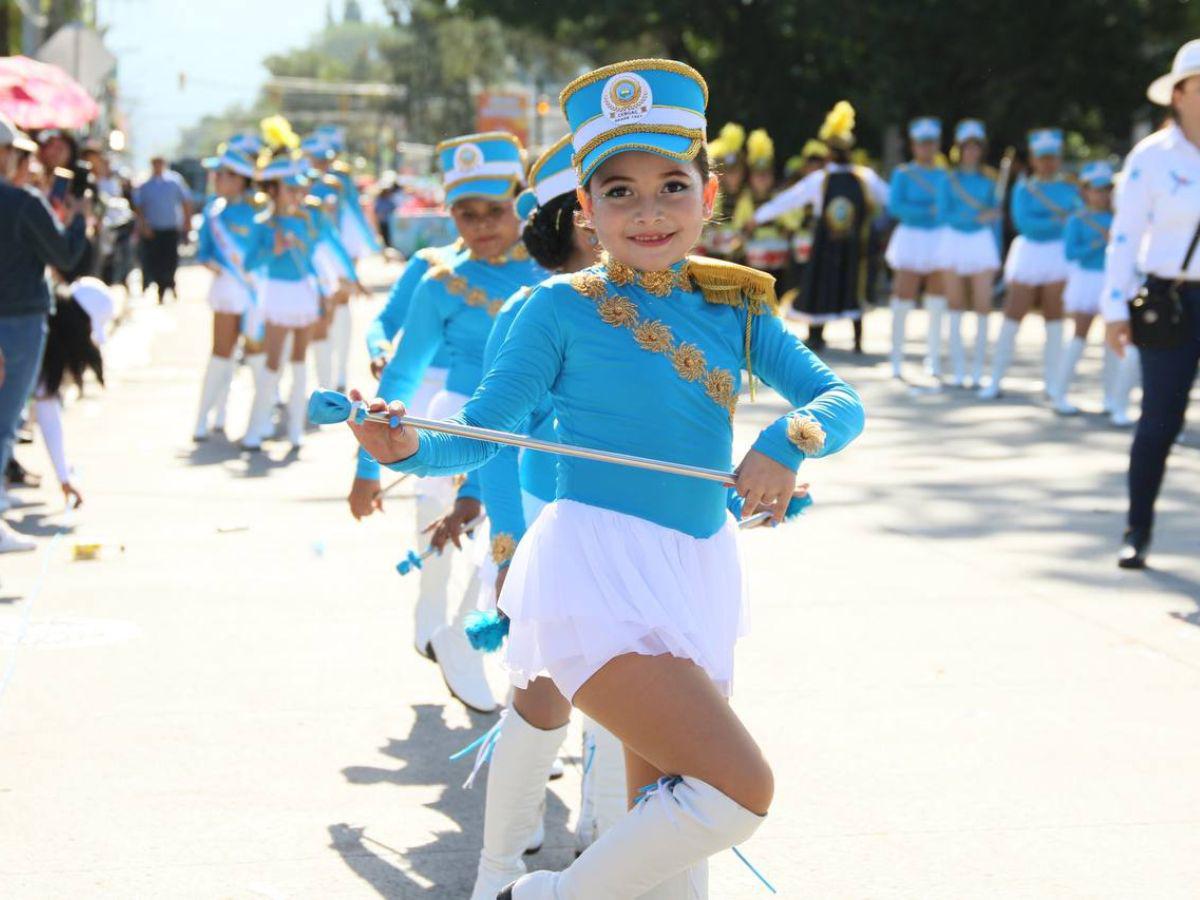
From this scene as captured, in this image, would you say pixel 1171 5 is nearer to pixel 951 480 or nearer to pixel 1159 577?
pixel 951 480

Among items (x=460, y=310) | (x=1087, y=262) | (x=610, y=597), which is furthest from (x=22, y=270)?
(x=1087, y=262)

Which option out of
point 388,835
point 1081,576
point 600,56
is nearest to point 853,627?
point 1081,576

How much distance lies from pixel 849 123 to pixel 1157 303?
32.3 feet

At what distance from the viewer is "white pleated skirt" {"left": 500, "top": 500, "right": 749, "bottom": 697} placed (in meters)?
3.21

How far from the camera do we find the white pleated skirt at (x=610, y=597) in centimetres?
321

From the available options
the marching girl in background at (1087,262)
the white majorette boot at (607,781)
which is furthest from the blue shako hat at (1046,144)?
the white majorette boot at (607,781)

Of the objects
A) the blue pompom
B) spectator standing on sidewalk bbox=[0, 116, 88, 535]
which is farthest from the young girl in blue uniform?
spectator standing on sidewalk bbox=[0, 116, 88, 535]

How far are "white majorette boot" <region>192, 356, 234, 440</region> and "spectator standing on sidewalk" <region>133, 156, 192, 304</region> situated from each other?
1325 cm

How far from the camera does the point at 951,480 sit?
1034cm

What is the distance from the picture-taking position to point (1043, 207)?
13.6 meters

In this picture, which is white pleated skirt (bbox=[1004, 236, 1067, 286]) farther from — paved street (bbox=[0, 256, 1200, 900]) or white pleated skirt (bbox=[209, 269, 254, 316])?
white pleated skirt (bbox=[209, 269, 254, 316])

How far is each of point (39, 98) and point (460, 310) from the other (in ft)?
22.5

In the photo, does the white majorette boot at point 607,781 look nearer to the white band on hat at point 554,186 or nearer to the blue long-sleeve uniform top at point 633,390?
the blue long-sleeve uniform top at point 633,390

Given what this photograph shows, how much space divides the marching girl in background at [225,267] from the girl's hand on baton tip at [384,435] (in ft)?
30.2
